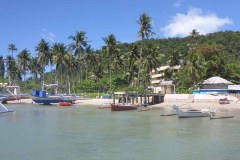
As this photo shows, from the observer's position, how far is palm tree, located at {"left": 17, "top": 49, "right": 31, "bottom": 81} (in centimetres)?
13775

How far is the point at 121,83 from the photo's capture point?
115250mm

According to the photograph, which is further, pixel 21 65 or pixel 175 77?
pixel 21 65

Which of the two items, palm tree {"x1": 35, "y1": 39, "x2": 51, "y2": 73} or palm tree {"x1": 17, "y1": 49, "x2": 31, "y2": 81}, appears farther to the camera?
palm tree {"x1": 17, "y1": 49, "x2": 31, "y2": 81}

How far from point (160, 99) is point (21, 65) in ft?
244

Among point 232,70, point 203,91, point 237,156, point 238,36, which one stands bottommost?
point 237,156

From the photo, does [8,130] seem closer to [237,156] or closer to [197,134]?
[197,134]

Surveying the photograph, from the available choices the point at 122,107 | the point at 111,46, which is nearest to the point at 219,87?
the point at 122,107

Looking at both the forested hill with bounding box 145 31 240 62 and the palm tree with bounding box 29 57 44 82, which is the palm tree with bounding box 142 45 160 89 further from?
the palm tree with bounding box 29 57 44 82

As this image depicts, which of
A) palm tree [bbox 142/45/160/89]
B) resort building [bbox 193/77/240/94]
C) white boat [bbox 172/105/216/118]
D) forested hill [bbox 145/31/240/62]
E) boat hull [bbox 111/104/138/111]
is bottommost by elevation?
white boat [bbox 172/105/216/118]

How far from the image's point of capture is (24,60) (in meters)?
138

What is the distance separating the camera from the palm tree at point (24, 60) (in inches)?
5423

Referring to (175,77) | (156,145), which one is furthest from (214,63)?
(156,145)

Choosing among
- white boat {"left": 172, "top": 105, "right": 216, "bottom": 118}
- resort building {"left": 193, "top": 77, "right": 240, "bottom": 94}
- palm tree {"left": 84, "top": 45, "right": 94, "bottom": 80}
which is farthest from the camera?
palm tree {"left": 84, "top": 45, "right": 94, "bottom": 80}

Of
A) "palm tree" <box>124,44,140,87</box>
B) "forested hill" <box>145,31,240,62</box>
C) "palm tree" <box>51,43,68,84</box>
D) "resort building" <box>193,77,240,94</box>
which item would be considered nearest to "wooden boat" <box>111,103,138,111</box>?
"resort building" <box>193,77,240,94</box>
